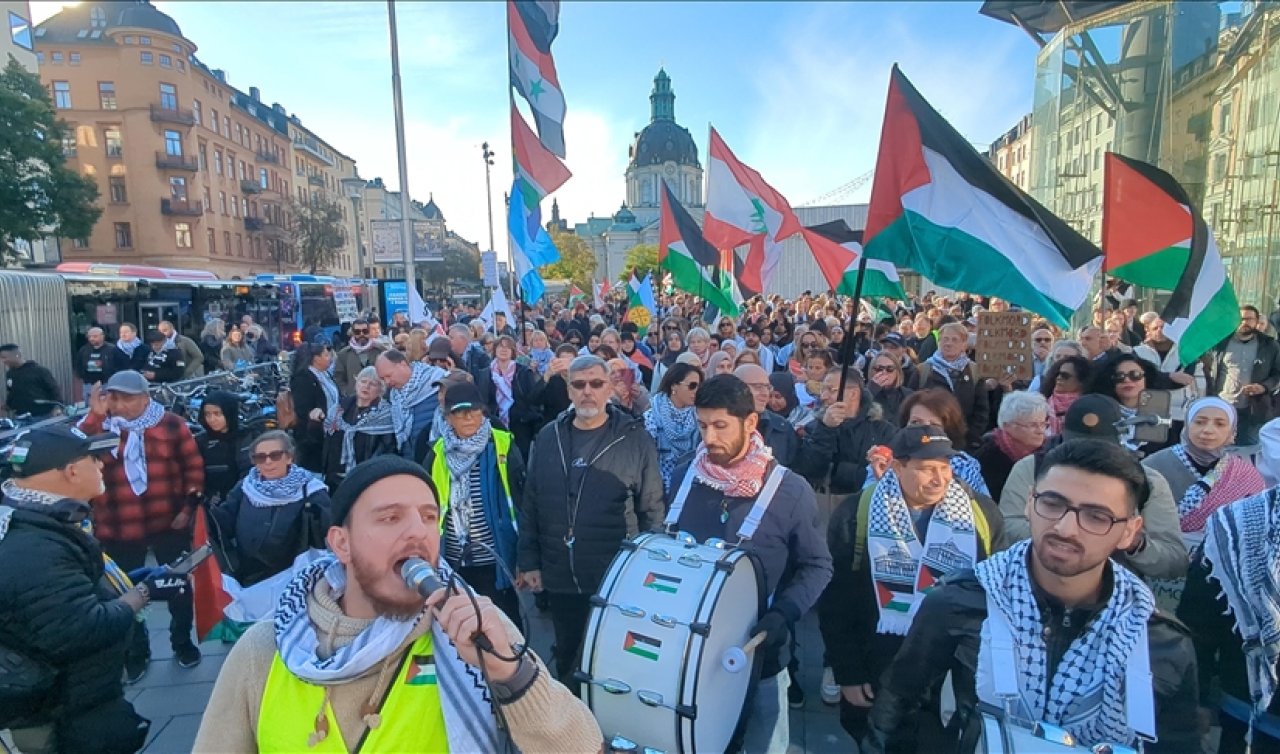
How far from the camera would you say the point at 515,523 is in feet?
12.7

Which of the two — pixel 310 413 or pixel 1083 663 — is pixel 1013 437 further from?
pixel 310 413

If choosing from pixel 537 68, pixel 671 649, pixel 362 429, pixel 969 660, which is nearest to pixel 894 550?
pixel 969 660

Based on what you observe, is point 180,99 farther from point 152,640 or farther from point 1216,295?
point 1216,295

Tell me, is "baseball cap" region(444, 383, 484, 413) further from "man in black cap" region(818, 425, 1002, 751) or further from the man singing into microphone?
the man singing into microphone

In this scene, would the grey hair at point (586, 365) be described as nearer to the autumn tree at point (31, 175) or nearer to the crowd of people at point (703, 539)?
the crowd of people at point (703, 539)

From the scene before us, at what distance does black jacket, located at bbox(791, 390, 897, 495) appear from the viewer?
413 centimetres

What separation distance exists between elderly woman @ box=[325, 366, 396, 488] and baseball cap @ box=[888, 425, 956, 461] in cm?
383

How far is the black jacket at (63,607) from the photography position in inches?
88.8

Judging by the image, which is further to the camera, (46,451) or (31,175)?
(31,175)

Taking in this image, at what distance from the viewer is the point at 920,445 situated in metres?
2.65

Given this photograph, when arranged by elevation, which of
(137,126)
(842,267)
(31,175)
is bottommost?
(842,267)

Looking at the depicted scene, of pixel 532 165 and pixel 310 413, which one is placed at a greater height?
pixel 532 165

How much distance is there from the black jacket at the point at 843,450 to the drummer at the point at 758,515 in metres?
1.39

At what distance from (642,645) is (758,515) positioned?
29.7 inches
